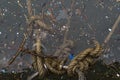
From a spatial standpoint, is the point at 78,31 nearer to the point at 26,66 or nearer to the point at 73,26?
the point at 73,26

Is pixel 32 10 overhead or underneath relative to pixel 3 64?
overhead

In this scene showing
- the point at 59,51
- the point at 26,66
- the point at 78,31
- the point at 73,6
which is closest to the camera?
the point at 26,66

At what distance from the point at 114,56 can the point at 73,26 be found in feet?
1.45

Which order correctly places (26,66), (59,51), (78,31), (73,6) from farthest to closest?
(73,6) → (78,31) → (59,51) → (26,66)

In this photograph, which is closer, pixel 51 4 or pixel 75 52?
pixel 75 52

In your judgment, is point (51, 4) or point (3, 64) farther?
point (51, 4)

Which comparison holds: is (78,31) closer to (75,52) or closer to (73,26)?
(73,26)

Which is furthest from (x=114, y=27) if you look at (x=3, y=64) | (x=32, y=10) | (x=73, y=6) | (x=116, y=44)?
(x=3, y=64)

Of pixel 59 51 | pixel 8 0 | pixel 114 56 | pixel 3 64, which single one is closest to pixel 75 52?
pixel 59 51

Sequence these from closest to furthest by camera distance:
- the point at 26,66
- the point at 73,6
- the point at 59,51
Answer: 1. the point at 26,66
2. the point at 59,51
3. the point at 73,6

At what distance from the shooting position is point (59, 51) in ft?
8.43

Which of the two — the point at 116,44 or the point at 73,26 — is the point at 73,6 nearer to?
the point at 73,26

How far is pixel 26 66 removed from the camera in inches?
93.5

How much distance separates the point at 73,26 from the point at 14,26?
0.48 meters
